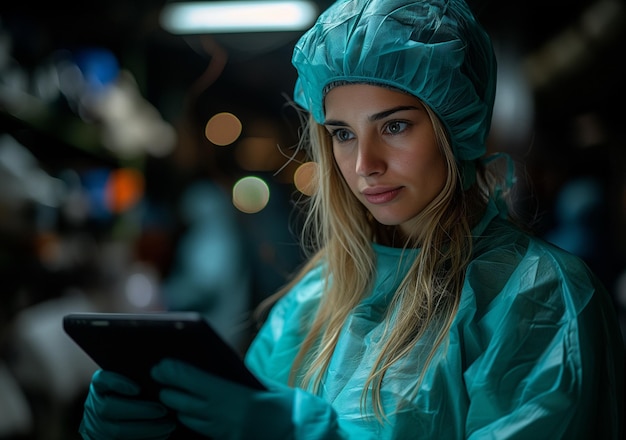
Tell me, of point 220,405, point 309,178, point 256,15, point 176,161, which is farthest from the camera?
point 176,161

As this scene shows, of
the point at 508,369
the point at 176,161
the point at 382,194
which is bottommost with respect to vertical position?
the point at 508,369

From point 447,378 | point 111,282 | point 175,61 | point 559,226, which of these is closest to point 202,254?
point 111,282

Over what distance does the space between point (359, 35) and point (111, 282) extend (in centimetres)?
186

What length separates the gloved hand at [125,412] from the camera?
3.12ft

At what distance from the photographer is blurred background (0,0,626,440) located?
213cm

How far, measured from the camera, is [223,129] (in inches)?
121

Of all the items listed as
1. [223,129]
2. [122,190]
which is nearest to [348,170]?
[223,129]

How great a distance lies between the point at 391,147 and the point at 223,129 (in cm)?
217

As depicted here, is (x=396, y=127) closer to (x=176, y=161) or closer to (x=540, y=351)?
(x=540, y=351)

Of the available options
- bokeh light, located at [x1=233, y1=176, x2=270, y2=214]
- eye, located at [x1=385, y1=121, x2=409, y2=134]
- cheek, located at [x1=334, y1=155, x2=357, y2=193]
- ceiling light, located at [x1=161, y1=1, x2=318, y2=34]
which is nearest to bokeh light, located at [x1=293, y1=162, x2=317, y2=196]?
cheek, located at [x1=334, y1=155, x2=357, y2=193]

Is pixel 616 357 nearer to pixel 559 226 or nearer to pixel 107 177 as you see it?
pixel 559 226

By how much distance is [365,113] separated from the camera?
1.01 metres

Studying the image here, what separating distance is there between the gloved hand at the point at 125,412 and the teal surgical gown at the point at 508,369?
22cm

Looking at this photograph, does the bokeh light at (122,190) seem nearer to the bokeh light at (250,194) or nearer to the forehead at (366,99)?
the bokeh light at (250,194)
